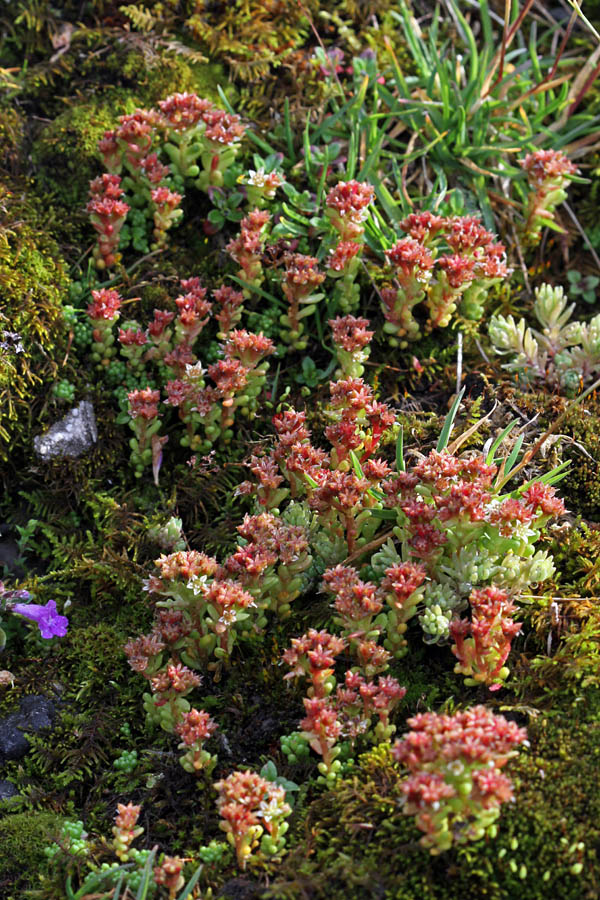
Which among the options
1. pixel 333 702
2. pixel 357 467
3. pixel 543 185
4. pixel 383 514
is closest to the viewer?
pixel 333 702

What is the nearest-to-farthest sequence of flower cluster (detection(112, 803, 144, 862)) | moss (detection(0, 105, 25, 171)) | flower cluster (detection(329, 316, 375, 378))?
flower cluster (detection(112, 803, 144, 862))
flower cluster (detection(329, 316, 375, 378))
moss (detection(0, 105, 25, 171))

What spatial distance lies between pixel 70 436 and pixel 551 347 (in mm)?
2546

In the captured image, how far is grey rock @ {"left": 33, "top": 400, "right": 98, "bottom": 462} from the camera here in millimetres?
4160

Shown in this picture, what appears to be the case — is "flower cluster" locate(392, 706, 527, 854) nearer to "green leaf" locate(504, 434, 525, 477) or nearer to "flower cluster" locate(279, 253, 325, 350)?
"green leaf" locate(504, 434, 525, 477)

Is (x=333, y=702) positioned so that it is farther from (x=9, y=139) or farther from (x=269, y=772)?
(x=9, y=139)

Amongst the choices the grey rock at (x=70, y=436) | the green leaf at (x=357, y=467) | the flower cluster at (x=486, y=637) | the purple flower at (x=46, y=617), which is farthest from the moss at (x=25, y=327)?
the flower cluster at (x=486, y=637)

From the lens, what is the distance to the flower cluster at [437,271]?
4051 mm

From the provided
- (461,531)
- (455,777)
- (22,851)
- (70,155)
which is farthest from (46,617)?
(70,155)

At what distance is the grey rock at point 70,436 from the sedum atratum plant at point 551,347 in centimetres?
214

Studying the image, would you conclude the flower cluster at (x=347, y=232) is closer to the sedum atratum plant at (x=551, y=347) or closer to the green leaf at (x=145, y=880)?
the sedum atratum plant at (x=551, y=347)

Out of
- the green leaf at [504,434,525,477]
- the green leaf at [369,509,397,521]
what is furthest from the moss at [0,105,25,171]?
the green leaf at [504,434,525,477]

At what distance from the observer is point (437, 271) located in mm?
4301

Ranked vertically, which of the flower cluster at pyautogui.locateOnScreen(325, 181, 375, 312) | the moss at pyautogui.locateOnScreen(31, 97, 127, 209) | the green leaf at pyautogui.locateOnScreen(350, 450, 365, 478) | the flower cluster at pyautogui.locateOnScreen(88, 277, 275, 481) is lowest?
the green leaf at pyautogui.locateOnScreen(350, 450, 365, 478)

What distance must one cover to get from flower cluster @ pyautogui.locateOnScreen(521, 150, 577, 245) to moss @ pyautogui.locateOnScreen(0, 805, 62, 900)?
12.9 feet
